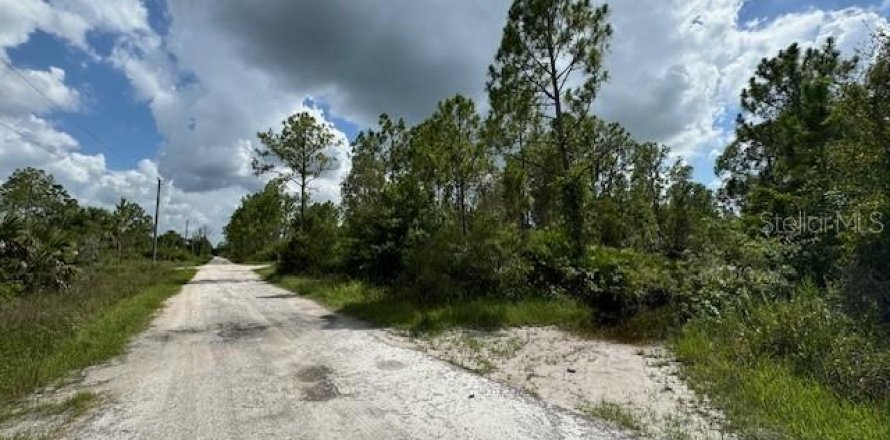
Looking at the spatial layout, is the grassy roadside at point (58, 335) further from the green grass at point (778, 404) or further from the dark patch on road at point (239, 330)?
the green grass at point (778, 404)

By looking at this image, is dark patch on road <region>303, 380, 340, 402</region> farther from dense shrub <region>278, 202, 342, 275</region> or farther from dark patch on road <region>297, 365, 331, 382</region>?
dense shrub <region>278, 202, 342, 275</region>

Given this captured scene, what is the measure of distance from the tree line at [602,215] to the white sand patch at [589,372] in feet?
4.85

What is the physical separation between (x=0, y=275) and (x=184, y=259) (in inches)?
2331

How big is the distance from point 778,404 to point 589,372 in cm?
235

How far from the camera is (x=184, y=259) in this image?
68.4 meters

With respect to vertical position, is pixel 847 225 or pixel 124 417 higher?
pixel 847 225

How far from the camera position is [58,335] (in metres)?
8.85

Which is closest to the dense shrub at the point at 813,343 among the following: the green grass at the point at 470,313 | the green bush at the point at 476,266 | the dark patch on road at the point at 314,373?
the green grass at the point at 470,313

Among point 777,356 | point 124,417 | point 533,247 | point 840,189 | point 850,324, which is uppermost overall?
point 840,189

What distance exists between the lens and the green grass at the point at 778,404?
417 cm

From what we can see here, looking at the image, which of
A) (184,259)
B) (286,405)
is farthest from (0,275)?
(184,259)

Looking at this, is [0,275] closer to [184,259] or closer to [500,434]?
[500,434]

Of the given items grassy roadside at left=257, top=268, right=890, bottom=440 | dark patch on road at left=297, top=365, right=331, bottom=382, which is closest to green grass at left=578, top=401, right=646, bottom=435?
grassy roadside at left=257, top=268, right=890, bottom=440

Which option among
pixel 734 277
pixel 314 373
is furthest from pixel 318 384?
pixel 734 277
